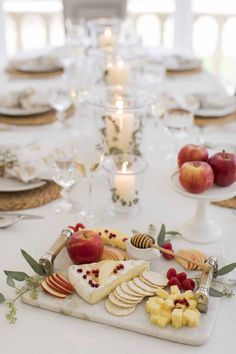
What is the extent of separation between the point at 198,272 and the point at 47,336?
302 mm

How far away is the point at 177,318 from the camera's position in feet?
2.62

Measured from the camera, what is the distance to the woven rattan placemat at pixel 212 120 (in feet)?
5.64

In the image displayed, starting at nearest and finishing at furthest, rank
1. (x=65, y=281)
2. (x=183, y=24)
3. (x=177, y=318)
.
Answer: (x=177, y=318), (x=65, y=281), (x=183, y=24)

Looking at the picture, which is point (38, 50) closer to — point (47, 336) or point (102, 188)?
point (102, 188)

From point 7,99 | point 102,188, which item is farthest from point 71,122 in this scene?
point 102,188

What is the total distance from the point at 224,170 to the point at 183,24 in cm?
294

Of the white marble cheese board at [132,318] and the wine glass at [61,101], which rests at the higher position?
the wine glass at [61,101]

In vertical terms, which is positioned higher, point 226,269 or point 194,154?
point 194,154

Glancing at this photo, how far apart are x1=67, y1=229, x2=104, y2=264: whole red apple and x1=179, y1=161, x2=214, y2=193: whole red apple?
207mm

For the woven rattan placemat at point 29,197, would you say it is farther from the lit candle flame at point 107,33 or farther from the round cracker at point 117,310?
the lit candle flame at point 107,33

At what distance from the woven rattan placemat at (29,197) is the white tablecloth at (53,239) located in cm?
3

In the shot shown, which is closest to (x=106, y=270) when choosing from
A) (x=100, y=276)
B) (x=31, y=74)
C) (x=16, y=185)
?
(x=100, y=276)

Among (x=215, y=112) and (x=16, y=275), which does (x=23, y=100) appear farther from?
(x=16, y=275)

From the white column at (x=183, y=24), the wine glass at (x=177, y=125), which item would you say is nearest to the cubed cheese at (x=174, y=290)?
the wine glass at (x=177, y=125)
